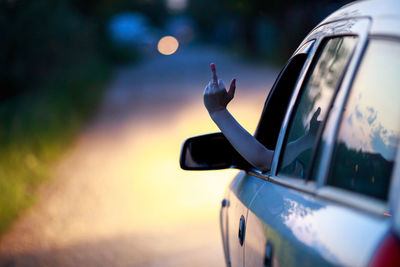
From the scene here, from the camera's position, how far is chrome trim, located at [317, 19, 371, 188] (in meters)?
1.82

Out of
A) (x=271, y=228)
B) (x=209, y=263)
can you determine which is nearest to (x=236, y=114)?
(x=209, y=263)

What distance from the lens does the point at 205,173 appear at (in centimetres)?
898

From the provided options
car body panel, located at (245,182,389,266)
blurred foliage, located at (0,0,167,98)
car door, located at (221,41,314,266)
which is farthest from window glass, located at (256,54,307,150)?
blurred foliage, located at (0,0,167,98)

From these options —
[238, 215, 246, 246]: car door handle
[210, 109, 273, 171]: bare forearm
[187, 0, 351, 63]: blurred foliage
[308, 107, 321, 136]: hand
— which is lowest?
[187, 0, 351, 63]: blurred foliage

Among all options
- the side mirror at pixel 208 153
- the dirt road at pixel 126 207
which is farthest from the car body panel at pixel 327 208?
the dirt road at pixel 126 207

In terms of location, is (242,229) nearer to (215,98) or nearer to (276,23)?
(215,98)

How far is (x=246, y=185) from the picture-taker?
2906mm

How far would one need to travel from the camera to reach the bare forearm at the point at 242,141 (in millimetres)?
2646

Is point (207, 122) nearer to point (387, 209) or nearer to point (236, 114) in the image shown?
point (236, 114)

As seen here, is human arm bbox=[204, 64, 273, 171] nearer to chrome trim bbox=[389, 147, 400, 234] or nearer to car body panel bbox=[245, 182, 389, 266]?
car body panel bbox=[245, 182, 389, 266]

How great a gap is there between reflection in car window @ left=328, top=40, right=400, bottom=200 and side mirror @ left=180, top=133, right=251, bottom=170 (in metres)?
1.14

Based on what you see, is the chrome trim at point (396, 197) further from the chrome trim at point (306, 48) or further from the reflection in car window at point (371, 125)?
the chrome trim at point (306, 48)

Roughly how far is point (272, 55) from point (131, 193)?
91.5 ft

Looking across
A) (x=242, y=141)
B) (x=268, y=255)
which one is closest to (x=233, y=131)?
(x=242, y=141)
